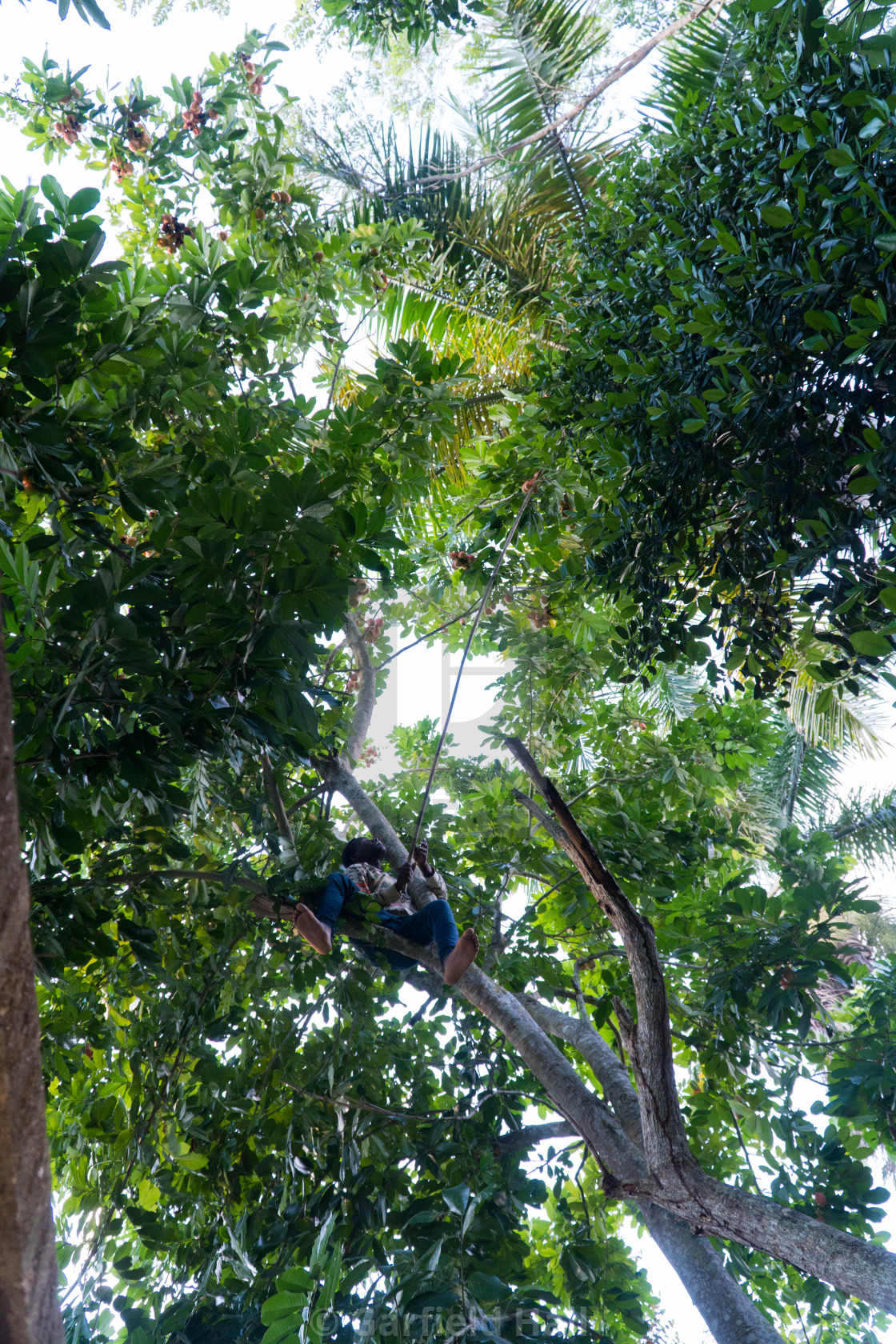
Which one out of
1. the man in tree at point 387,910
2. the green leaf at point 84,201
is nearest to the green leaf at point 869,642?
the man in tree at point 387,910

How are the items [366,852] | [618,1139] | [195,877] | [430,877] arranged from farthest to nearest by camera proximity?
[366,852] < [430,877] < [195,877] < [618,1139]

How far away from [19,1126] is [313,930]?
2482 mm

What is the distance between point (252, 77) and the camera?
4.07m

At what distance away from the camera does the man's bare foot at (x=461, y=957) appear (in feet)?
10.2

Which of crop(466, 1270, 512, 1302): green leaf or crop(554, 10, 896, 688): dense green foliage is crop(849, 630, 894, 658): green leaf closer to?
crop(554, 10, 896, 688): dense green foliage

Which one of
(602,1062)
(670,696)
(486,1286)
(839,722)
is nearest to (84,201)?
(486,1286)

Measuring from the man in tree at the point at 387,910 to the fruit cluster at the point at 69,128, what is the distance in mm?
3976

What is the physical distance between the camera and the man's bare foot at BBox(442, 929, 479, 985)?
10.2 ft

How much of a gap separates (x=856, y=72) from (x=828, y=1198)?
12.8ft

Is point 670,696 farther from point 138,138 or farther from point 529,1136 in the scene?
point 138,138

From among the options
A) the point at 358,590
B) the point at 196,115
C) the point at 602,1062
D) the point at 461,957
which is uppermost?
the point at 196,115

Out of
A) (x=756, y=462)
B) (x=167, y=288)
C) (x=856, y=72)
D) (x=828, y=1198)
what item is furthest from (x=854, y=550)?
(x=828, y=1198)

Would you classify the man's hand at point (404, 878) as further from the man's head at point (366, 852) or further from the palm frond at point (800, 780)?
the palm frond at point (800, 780)

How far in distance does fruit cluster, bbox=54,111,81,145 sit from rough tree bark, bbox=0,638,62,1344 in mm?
4632
